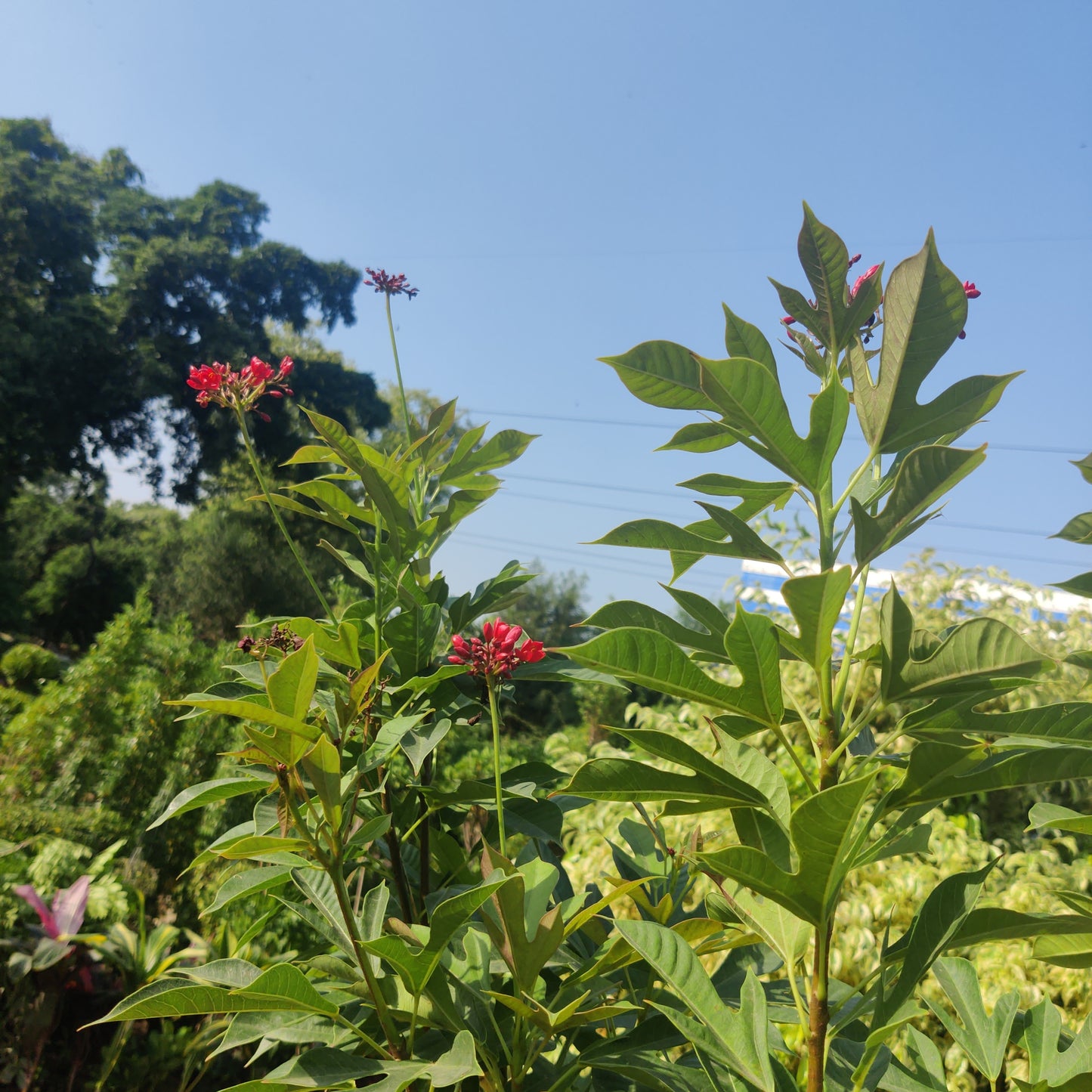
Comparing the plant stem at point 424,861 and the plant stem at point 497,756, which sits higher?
the plant stem at point 497,756

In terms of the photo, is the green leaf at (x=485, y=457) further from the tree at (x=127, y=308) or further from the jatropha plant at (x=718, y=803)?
the tree at (x=127, y=308)

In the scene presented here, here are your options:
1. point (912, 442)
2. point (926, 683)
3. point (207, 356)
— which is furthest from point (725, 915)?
point (207, 356)

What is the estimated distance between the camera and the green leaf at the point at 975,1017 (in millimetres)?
700

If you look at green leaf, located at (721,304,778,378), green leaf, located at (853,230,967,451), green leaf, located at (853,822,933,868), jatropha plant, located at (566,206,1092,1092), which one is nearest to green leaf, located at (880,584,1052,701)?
jatropha plant, located at (566,206,1092,1092)

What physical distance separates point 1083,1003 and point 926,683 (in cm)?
245

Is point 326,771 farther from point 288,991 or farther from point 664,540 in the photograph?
point 664,540

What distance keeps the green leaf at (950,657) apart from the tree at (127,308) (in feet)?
49.9

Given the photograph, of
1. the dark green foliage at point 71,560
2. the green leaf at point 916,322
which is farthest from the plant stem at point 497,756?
the dark green foliage at point 71,560

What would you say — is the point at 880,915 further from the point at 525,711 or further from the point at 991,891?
the point at 525,711

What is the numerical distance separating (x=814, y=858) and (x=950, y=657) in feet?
0.60

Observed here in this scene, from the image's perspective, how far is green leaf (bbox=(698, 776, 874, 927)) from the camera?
51 centimetres

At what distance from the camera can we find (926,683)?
1.93ft

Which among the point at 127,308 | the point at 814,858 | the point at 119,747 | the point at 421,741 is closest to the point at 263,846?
the point at 421,741

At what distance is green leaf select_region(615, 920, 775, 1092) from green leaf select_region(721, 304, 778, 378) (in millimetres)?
552
